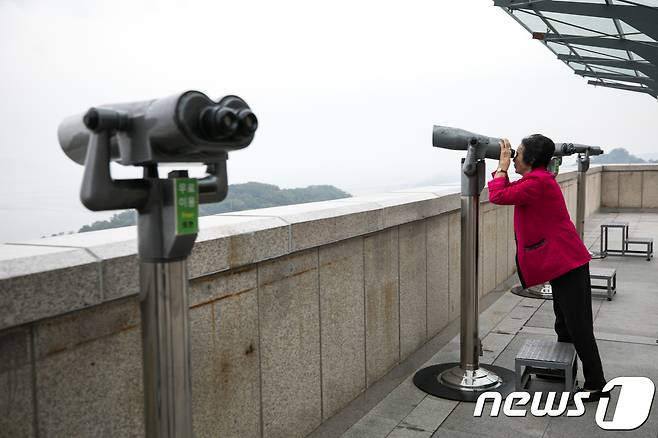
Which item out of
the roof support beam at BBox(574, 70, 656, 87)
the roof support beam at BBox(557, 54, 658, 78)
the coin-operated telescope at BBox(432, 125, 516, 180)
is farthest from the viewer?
the roof support beam at BBox(574, 70, 656, 87)

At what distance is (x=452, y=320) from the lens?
20.9ft

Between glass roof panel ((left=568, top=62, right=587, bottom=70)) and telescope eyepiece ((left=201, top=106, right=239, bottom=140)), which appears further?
glass roof panel ((left=568, top=62, right=587, bottom=70))

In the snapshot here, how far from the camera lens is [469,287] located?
4.94m

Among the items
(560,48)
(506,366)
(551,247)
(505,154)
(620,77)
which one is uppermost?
(560,48)

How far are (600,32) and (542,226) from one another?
11.0m

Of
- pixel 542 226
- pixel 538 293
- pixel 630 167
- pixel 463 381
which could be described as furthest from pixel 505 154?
pixel 630 167

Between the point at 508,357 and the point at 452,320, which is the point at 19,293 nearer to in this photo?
the point at 508,357

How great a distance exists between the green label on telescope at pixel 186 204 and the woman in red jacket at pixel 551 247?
3.06m

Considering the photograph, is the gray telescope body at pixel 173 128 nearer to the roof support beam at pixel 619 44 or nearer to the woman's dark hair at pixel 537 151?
the woman's dark hair at pixel 537 151

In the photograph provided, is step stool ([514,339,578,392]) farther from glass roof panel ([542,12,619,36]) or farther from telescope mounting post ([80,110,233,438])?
glass roof panel ([542,12,619,36])

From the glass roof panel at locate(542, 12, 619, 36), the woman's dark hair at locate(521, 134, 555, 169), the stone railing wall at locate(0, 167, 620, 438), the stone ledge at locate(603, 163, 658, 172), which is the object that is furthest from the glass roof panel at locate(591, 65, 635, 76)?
the woman's dark hair at locate(521, 134, 555, 169)

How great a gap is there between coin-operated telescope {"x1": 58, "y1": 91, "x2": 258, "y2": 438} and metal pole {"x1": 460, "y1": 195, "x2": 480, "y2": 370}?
3.07 metres

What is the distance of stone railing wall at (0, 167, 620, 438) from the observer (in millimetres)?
2281

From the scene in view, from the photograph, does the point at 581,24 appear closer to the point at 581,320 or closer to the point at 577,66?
the point at 577,66
